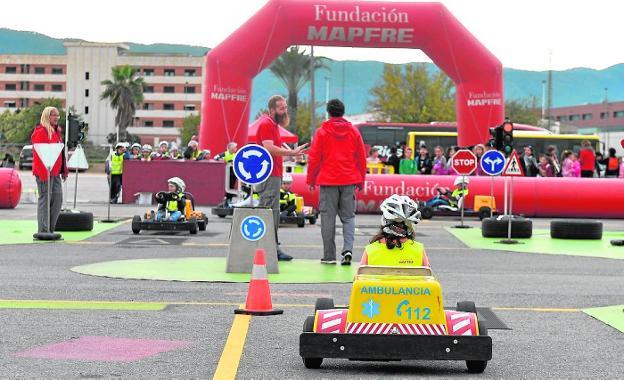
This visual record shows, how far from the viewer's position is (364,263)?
8359mm

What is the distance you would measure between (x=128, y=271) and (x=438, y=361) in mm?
6835

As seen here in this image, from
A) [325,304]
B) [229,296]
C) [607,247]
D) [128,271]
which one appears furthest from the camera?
[607,247]

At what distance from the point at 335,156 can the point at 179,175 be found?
60.1ft

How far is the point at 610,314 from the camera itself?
10844 millimetres

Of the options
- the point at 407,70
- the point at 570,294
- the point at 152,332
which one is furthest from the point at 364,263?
the point at 407,70

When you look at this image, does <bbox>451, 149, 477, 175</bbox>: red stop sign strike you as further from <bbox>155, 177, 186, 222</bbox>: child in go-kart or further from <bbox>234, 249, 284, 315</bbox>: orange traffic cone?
<bbox>234, 249, 284, 315</bbox>: orange traffic cone

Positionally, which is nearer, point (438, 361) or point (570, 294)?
point (438, 361)

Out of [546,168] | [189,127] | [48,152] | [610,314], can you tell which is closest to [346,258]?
[610,314]

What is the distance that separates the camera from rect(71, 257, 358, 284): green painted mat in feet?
44.3

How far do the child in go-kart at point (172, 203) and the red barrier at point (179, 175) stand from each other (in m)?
10.6

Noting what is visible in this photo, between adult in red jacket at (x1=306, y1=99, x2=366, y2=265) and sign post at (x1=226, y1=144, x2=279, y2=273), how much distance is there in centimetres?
93

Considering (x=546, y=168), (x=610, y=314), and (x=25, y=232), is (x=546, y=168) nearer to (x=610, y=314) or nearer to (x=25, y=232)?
(x=25, y=232)

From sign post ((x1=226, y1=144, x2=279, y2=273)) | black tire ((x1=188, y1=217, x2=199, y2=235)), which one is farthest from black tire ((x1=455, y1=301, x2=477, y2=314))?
black tire ((x1=188, y1=217, x2=199, y2=235))

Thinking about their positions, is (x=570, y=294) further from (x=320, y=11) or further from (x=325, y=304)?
(x=320, y=11)
